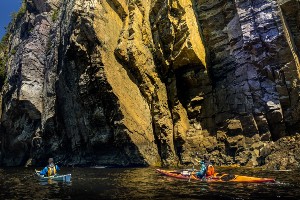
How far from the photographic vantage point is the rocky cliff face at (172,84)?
3575 centimetres

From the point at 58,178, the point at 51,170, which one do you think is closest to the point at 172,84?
the point at 51,170

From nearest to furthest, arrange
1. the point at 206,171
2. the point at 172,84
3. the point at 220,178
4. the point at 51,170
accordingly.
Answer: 1. the point at 220,178
2. the point at 206,171
3. the point at 51,170
4. the point at 172,84

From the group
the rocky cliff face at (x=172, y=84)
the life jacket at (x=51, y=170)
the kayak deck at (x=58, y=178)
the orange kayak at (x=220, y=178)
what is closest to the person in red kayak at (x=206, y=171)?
the orange kayak at (x=220, y=178)

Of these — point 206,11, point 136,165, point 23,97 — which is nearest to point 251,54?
point 206,11

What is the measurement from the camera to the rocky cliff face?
117ft

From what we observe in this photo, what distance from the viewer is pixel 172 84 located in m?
41.8

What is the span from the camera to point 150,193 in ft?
58.0

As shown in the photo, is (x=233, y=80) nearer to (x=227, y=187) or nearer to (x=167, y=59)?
(x=167, y=59)

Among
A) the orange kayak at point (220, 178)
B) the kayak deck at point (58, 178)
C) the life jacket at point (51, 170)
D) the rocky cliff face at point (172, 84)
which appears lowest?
the orange kayak at point (220, 178)

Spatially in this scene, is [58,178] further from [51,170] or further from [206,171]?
[206,171]

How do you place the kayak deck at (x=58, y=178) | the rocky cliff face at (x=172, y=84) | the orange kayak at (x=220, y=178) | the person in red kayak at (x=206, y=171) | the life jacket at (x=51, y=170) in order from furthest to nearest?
the rocky cliff face at (x=172, y=84), the life jacket at (x=51, y=170), the kayak deck at (x=58, y=178), the person in red kayak at (x=206, y=171), the orange kayak at (x=220, y=178)

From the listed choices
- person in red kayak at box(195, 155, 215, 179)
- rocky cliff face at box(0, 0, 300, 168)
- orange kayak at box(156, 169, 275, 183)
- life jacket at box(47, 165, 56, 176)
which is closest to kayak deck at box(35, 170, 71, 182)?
life jacket at box(47, 165, 56, 176)

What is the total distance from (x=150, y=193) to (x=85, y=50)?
25207mm

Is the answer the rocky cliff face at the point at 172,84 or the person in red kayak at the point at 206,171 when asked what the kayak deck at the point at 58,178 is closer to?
the person in red kayak at the point at 206,171
